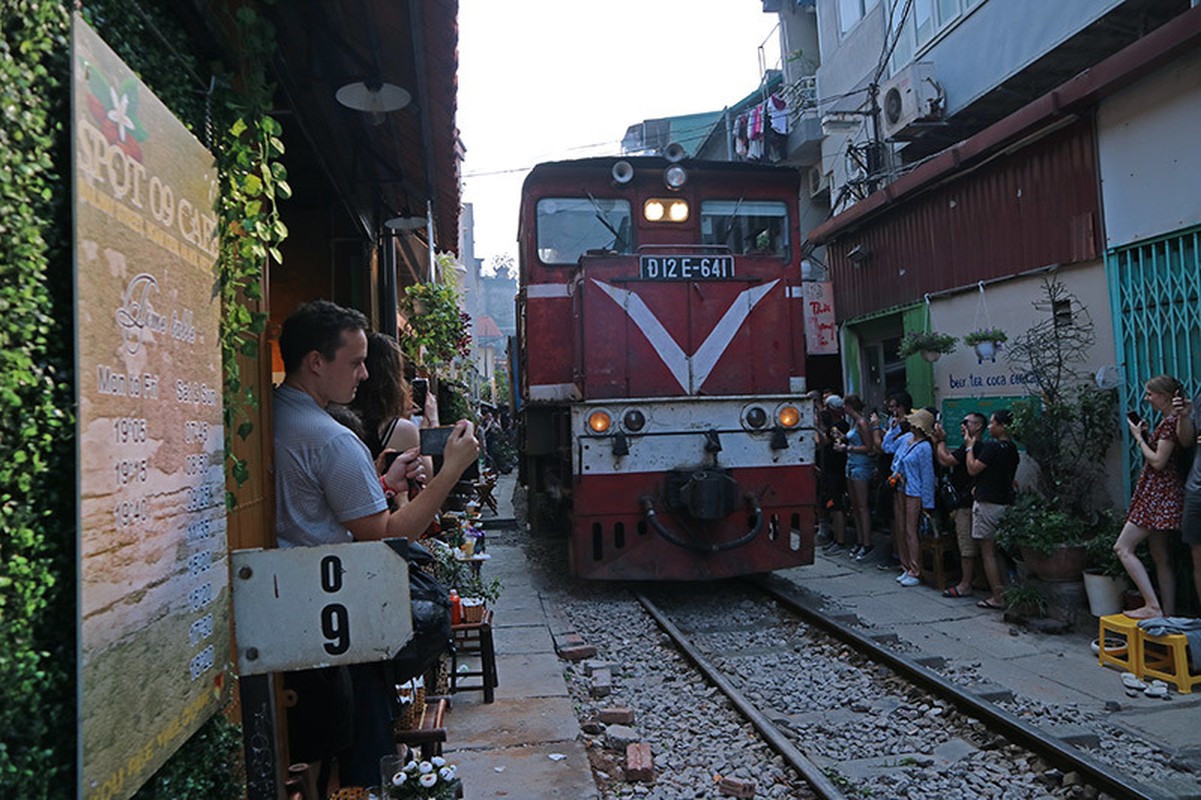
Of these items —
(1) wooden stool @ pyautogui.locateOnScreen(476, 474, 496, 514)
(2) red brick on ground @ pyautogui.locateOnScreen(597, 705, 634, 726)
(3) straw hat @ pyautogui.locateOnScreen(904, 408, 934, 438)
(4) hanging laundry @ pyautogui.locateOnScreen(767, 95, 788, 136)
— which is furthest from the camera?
(4) hanging laundry @ pyautogui.locateOnScreen(767, 95, 788, 136)

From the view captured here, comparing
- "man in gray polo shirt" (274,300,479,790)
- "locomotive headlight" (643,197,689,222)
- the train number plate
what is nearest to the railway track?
"man in gray polo shirt" (274,300,479,790)

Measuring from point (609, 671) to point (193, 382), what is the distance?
4311 mm

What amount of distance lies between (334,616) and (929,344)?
26.9ft

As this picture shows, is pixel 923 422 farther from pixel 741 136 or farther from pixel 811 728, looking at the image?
pixel 741 136

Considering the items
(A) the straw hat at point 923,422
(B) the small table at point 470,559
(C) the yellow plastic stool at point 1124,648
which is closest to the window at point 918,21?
(A) the straw hat at point 923,422

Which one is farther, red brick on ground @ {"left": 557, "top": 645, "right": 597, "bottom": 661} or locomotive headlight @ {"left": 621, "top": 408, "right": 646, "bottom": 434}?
locomotive headlight @ {"left": 621, "top": 408, "right": 646, "bottom": 434}

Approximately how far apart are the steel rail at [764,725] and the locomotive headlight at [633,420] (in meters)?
1.60

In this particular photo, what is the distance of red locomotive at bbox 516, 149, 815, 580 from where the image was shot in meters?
7.25

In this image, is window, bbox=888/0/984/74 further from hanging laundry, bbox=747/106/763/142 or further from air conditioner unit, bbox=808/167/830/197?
hanging laundry, bbox=747/106/763/142

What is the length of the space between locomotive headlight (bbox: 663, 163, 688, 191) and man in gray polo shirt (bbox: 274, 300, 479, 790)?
5780 mm

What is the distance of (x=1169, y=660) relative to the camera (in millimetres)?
5125

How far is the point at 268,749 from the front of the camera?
2.19 m

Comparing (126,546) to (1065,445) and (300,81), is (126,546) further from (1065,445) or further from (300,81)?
(1065,445)

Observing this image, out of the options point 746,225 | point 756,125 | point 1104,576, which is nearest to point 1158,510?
point 1104,576
